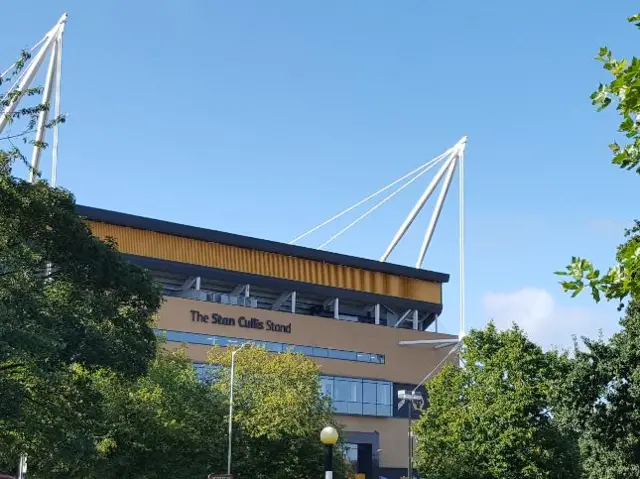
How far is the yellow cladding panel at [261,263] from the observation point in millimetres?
76375

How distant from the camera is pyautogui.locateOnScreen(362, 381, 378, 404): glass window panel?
84.2 meters

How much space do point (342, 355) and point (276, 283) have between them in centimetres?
884

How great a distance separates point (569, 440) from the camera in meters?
47.2

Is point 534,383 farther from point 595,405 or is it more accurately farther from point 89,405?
point 89,405

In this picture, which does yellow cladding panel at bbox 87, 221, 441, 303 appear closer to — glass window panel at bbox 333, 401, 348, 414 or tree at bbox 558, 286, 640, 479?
glass window panel at bbox 333, 401, 348, 414

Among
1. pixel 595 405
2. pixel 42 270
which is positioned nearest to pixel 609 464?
pixel 595 405

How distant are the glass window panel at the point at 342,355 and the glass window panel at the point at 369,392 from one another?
2554 mm

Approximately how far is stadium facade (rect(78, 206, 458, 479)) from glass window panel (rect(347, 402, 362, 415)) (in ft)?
0.30

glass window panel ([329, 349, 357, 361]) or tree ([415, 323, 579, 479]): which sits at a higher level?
glass window panel ([329, 349, 357, 361])

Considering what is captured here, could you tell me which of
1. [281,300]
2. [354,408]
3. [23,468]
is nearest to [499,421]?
[23,468]

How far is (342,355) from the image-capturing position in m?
83.7

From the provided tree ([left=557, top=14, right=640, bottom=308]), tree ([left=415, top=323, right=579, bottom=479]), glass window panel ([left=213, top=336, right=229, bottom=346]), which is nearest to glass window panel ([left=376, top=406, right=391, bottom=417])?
glass window panel ([left=213, top=336, right=229, bottom=346])

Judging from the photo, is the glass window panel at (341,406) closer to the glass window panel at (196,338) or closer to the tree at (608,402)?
the glass window panel at (196,338)

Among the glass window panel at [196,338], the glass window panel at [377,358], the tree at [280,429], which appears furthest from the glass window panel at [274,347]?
the tree at [280,429]
